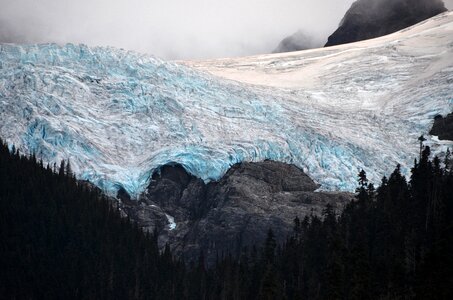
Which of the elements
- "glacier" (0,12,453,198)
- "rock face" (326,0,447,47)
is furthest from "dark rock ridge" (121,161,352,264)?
"rock face" (326,0,447,47)

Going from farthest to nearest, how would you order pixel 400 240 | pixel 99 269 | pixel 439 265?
pixel 99 269
pixel 400 240
pixel 439 265

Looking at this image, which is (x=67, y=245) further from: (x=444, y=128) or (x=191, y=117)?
(x=444, y=128)

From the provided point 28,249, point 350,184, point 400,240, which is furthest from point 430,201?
point 28,249

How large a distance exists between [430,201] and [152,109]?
34332mm

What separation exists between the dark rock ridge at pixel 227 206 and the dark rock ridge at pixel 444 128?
557 inches

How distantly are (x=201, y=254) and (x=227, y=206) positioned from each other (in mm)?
8560

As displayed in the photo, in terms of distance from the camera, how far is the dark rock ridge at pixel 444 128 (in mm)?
99000

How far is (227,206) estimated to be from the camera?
90625 mm

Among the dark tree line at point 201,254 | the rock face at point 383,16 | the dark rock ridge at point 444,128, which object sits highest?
the rock face at point 383,16

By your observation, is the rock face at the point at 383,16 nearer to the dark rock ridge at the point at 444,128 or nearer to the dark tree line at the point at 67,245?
the dark rock ridge at the point at 444,128

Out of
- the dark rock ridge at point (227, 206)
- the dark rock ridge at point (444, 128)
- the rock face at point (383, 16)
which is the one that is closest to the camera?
Result: the dark rock ridge at point (227, 206)

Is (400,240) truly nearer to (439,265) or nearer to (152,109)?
(439,265)

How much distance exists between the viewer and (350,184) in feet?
299

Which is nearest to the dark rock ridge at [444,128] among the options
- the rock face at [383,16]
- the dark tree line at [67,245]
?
the dark tree line at [67,245]
